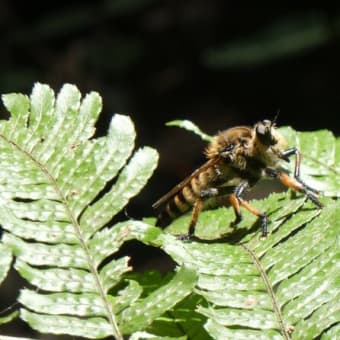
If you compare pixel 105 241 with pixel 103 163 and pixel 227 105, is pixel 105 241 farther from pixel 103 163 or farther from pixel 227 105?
pixel 227 105

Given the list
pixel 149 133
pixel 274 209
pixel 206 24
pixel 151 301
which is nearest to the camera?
pixel 151 301

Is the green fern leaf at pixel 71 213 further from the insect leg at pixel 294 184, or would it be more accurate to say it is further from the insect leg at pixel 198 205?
the insect leg at pixel 294 184

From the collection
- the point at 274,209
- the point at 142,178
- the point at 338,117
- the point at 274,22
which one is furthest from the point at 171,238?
the point at 274,22

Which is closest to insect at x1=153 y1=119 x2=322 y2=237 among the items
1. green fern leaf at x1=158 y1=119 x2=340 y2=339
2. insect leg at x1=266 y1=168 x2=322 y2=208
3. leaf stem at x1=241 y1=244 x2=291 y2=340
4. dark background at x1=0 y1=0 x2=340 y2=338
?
insect leg at x1=266 y1=168 x2=322 y2=208

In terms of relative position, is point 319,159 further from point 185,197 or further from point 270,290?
point 270,290

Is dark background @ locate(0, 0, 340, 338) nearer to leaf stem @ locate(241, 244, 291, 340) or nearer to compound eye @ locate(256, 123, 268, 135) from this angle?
compound eye @ locate(256, 123, 268, 135)

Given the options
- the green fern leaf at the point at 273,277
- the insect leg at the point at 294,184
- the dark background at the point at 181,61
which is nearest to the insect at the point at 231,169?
the insect leg at the point at 294,184
